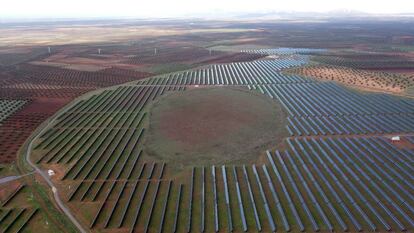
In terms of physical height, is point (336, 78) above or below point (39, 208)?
above

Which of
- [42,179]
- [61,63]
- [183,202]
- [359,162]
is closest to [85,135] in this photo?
[42,179]

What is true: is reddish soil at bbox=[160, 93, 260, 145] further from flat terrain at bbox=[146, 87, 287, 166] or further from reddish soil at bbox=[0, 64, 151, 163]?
reddish soil at bbox=[0, 64, 151, 163]

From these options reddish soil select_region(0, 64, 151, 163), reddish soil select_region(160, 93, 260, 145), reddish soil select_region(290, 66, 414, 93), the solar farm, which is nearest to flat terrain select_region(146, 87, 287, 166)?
reddish soil select_region(160, 93, 260, 145)

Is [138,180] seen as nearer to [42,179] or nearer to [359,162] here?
[42,179]

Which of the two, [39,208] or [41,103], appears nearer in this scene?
[39,208]

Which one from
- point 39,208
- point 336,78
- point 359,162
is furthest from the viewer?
point 336,78

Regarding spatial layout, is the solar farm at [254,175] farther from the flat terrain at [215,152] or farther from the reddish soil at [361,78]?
the reddish soil at [361,78]

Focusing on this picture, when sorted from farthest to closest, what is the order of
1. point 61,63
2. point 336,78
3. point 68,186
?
point 61,63, point 336,78, point 68,186
